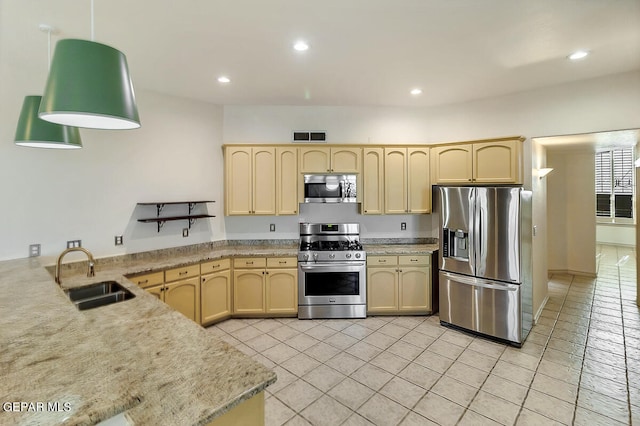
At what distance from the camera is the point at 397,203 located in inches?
169

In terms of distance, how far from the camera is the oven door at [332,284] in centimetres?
→ 398

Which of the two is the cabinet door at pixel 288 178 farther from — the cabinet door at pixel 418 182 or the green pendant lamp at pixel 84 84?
the green pendant lamp at pixel 84 84

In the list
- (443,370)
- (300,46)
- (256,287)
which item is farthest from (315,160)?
(443,370)

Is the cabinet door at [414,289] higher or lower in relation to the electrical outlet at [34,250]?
lower

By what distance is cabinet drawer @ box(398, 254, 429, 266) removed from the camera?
13.3 ft

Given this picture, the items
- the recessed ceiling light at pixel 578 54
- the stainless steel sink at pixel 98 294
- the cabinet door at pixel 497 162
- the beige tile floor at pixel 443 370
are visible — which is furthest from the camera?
the cabinet door at pixel 497 162

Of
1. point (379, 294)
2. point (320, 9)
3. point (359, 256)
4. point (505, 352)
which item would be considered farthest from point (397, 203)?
point (320, 9)

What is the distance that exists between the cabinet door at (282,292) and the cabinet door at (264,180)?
89 centimetres

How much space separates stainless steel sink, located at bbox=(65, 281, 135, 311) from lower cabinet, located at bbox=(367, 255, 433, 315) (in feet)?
9.05

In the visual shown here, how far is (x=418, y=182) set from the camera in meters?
4.29

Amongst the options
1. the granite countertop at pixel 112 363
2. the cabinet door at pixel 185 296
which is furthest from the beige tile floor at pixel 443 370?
the granite countertop at pixel 112 363

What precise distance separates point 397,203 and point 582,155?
14.3 feet

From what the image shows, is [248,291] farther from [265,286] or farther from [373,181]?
[373,181]

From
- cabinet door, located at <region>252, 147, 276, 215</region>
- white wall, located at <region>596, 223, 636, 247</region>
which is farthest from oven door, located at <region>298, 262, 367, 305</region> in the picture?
white wall, located at <region>596, 223, 636, 247</region>
